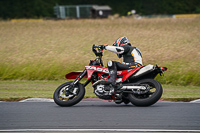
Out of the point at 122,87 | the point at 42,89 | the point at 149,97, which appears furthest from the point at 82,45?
the point at 149,97

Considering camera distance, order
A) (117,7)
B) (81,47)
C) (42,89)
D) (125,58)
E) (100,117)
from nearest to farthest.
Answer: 1. (100,117)
2. (125,58)
3. (42,89)
4. (81,47)
5. (117,7)

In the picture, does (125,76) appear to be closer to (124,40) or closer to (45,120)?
(124,40)

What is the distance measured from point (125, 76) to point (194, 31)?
2061cm

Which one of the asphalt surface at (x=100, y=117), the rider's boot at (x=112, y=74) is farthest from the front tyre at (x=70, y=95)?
the rider's boot at (x=112, y=74)

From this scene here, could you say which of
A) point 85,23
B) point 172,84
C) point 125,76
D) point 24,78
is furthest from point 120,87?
point 85,23

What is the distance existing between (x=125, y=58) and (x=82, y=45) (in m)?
15.6

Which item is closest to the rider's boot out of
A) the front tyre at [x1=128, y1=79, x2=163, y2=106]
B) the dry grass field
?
the front tyre at [x1=128, y1=79, x2=163, y2=106]

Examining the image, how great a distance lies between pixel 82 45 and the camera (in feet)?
79.6

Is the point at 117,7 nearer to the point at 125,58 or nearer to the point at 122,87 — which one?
the point at 125,58

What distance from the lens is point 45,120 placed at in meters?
6.92

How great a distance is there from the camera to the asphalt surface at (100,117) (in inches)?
249

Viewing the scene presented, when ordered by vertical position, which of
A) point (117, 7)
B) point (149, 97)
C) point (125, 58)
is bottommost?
point (149, 97)

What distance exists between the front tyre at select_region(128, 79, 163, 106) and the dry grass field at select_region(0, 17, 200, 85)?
6.81 m

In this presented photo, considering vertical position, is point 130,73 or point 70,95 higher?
point 130,73
